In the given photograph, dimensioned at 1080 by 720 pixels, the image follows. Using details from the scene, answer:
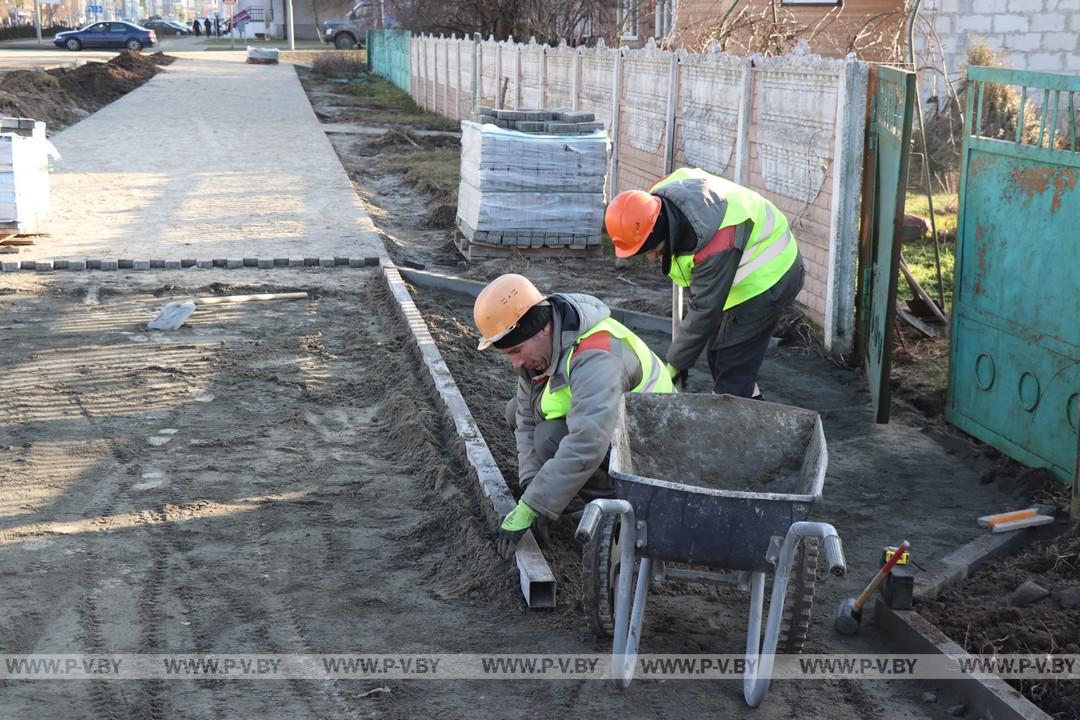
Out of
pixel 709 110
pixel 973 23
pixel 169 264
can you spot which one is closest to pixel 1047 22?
pixel 973 23

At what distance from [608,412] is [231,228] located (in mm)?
9140

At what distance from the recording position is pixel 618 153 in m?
14.2

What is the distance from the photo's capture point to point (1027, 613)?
14.4 feet

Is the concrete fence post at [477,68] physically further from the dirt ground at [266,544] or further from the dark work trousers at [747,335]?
the dark work trousers at [747,335]

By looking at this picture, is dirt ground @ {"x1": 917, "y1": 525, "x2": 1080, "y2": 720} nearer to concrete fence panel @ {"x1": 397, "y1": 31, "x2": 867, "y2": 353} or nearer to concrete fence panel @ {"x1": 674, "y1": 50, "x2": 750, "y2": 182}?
concrete fence panel @ {"x1": 397, "y1": 31, "x2": 867, "y2": 353}

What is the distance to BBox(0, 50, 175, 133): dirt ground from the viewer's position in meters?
24.2

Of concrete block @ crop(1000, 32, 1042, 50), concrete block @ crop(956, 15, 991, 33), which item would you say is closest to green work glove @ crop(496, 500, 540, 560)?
concrete block @ crop(1000, 32, 1042, 50)

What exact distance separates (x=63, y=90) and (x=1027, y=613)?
29205 mm

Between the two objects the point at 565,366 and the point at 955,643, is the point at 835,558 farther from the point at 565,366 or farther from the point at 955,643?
the point at 565,366

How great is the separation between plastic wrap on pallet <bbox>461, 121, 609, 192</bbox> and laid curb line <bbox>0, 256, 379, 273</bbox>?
4.79 ft

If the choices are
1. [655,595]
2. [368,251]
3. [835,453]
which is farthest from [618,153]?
[655,595]

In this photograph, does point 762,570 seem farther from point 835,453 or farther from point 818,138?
point 818,138

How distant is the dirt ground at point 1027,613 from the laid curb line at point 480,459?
1.52 meters

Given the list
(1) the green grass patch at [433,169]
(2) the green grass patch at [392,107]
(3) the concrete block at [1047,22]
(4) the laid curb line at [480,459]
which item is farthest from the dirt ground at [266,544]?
(2) the green grass patch at [392,107]
